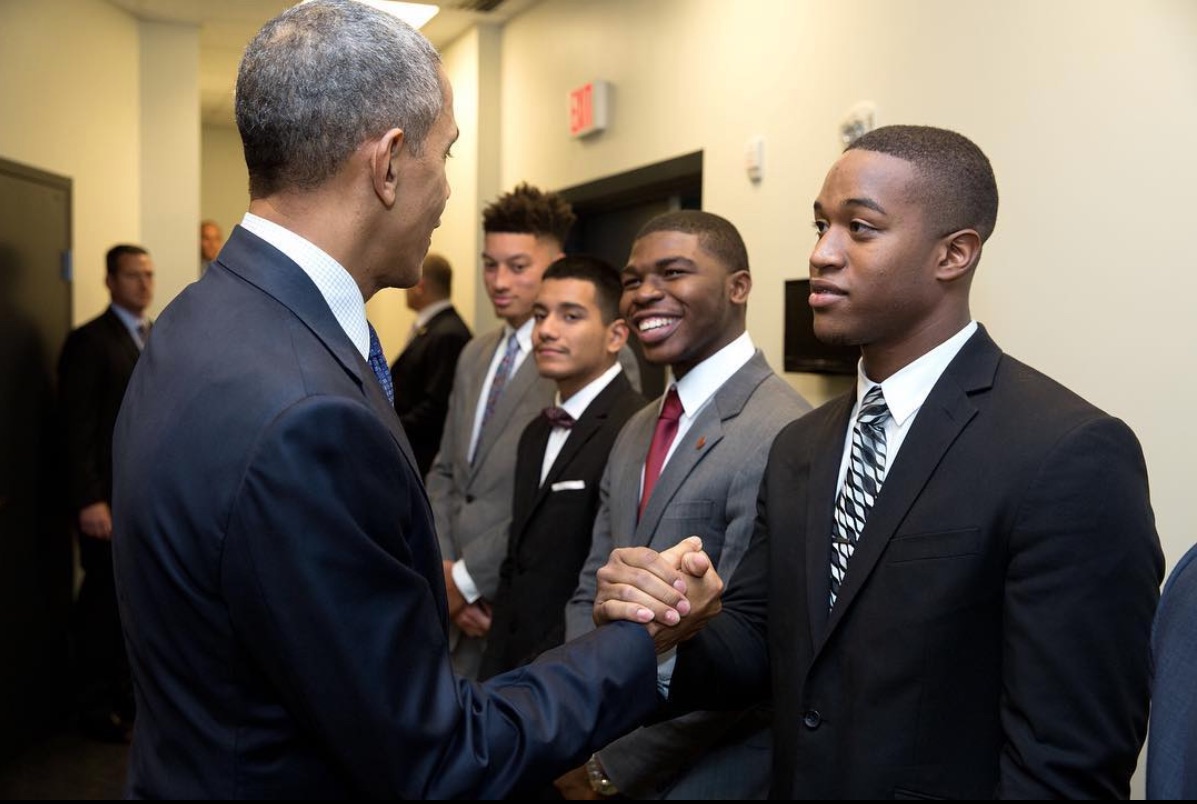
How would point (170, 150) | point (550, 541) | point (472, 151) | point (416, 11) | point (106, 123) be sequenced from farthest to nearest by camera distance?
1. point (472, 151)
2. point (170, 150)
3. point (416, 11)
4. point (106, 123)
5. point (550, 541)

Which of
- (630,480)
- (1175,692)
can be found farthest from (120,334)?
(1175,692)

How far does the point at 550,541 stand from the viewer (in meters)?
2.77

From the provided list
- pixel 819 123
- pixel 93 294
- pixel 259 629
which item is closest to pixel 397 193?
pixel 259 629

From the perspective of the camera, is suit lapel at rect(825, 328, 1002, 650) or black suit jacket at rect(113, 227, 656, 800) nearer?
black suit jacket at rect(113, 227, 656, 800)

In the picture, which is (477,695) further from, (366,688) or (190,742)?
(190,742)

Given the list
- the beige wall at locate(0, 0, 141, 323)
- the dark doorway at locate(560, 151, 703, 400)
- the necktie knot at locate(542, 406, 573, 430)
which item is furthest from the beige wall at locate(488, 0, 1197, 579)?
the beige wall at locate(0, 0, 141, 323)

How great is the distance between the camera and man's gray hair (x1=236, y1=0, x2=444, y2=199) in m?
1.28

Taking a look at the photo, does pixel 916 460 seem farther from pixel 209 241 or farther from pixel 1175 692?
pixel 209 241

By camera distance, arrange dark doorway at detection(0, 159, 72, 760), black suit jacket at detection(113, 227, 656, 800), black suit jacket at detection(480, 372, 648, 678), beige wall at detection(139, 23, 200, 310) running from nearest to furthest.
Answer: black suit jacket at detection(113, 227, 656, 800) → black suit jacket at detection(480, 372, 648, 678) → dark doorway at detection(0, 159, 72, 760) → beige wall at detection(139, 23, 200, 310)

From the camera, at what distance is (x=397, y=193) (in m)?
1.36

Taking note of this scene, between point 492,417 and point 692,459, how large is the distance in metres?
1.30

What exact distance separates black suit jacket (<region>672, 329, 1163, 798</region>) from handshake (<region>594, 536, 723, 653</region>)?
0.15 meters

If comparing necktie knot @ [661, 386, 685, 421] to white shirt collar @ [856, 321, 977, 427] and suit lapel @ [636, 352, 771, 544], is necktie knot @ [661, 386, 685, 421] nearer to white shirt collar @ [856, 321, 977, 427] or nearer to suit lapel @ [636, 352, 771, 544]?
suit lapel @ [636, 352, 771, 544]

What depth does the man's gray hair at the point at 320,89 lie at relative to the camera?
4.20 feet
